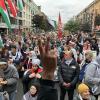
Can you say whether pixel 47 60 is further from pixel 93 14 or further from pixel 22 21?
pixel 93 14

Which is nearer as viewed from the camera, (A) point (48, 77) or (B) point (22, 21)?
(A) point (48, 77)

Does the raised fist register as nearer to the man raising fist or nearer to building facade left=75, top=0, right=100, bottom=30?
the man raising fist

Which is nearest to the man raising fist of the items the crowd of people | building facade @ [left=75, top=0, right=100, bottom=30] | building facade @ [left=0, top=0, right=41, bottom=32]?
the crowd of people

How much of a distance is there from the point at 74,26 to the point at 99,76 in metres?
107

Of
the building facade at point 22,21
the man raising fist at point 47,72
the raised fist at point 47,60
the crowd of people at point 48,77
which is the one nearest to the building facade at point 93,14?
the building facade at point 22,21

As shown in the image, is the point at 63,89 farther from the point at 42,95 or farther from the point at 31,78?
the point at 42,95

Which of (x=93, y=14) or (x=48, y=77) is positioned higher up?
(x=93, y=14)

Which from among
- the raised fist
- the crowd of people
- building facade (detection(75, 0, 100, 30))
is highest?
building facade (detection(75, 0, 100, 30))

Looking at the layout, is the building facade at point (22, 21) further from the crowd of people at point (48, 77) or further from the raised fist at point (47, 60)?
the raised fist at point (47, 60)

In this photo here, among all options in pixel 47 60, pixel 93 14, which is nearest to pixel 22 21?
pixel 93 14

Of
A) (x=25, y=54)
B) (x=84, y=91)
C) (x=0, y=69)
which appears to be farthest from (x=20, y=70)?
(x=84, y=91)

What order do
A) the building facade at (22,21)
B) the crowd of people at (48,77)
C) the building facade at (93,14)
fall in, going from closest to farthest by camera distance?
the crowd of people at (48,77)
the building facade at (22,21)
the building facade at (93,14)

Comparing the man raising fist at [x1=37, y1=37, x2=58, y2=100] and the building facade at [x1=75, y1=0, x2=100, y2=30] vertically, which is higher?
the building facade at [x1=75, y1=0, x2=100, y2=30]

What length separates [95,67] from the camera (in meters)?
7.23
